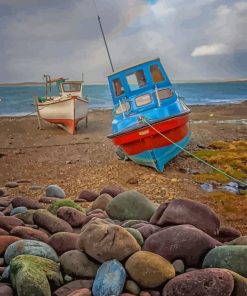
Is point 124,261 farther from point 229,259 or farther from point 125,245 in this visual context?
point 229,259

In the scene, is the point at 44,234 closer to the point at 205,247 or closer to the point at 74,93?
the point at 205,247

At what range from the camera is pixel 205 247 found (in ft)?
16.2

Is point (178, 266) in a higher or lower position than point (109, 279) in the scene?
lower

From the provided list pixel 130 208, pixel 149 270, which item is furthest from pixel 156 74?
pixel 149 270

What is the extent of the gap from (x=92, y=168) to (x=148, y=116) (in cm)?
272

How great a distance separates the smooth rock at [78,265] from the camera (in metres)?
4.77

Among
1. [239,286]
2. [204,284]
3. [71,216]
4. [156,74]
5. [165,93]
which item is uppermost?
[156,74]

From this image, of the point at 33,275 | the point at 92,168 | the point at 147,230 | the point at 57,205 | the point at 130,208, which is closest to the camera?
the point at 33,275

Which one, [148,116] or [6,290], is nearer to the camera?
[6,290]

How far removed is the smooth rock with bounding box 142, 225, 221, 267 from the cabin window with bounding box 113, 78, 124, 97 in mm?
10289

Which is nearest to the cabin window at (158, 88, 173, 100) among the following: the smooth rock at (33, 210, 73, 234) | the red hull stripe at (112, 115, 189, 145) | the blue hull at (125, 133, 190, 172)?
the red hull stripe at (112, 115, 189, 145)

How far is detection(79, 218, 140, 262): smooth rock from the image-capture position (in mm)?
4789

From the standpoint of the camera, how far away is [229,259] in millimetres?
4672

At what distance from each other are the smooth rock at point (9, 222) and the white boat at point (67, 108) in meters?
17.6
